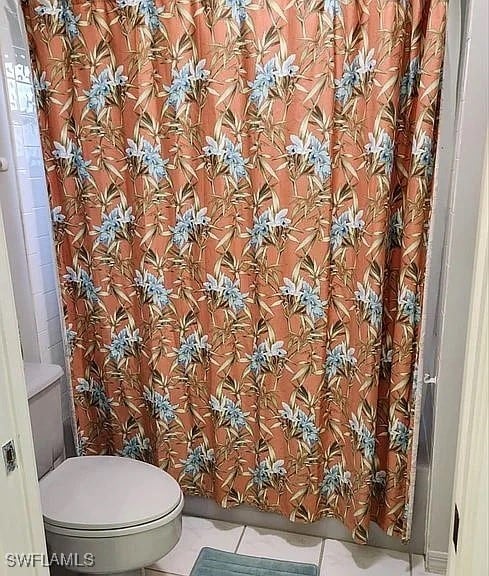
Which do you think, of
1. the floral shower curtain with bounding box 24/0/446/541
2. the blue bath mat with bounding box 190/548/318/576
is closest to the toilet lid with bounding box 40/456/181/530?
the floral shower curtain with bounding box 24/0/446/541

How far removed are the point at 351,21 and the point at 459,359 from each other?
3.56ft

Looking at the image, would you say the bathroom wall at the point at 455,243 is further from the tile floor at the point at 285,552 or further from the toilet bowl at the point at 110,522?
the toilet bowl at the point at 110,522

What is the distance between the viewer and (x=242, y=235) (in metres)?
1.88

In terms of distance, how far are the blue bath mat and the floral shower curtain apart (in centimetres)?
18

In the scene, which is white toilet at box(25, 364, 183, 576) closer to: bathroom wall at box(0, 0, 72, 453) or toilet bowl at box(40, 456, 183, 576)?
toilet bowl at box(40, 456, 183, 576)

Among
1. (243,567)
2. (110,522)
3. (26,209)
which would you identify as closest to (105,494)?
(110,522)

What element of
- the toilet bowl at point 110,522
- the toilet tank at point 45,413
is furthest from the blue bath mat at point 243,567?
the toilet tank at point 45,413

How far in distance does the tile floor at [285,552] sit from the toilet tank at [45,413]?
0.56 m

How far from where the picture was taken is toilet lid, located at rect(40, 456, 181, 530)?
1.64m

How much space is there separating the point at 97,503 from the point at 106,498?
1.2 inches

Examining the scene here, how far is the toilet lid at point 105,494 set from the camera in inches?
64.7

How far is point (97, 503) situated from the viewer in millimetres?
1705

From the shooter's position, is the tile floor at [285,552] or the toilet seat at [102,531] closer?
the toilet seat at [102,531]

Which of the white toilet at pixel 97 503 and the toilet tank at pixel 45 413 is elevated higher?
the toilet tank at pixel 45 413
